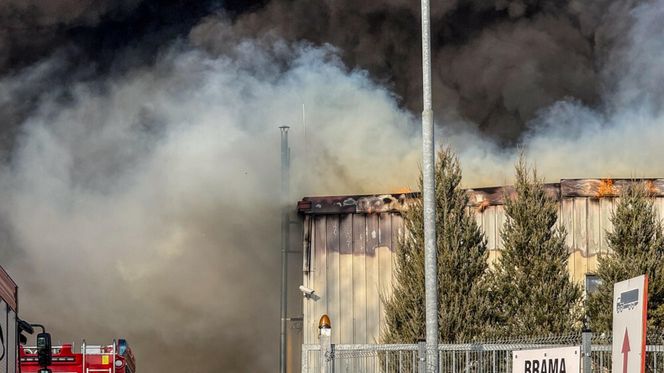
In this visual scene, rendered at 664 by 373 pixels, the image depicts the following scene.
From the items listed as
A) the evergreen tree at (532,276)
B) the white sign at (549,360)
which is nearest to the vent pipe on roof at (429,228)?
the white sign at (549,360)

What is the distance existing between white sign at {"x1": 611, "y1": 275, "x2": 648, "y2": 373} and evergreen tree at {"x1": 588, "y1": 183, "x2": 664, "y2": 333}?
14.1m

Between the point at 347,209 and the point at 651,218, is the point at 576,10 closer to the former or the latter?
the point at 347,209

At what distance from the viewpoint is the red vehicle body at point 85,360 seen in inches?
939

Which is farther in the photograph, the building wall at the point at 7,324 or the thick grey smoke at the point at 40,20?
the thick grey smoke at the point at 40,20

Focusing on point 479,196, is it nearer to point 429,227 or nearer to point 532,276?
point 532,276

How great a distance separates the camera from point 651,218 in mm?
22250

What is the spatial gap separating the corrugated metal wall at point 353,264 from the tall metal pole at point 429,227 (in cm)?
911

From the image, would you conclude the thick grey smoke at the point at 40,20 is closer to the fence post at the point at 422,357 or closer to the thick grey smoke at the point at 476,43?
the thick grey smoke at the point at 476,43

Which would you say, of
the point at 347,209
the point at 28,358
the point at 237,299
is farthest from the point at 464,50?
the point at 28,358

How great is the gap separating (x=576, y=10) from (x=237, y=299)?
33.6 feet

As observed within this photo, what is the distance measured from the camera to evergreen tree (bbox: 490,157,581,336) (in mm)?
22609

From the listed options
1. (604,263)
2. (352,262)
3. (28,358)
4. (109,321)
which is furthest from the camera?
(109,321)

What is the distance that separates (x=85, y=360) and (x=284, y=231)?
7432 mm

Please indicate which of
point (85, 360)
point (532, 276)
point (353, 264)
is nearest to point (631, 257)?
point (532, 276)
